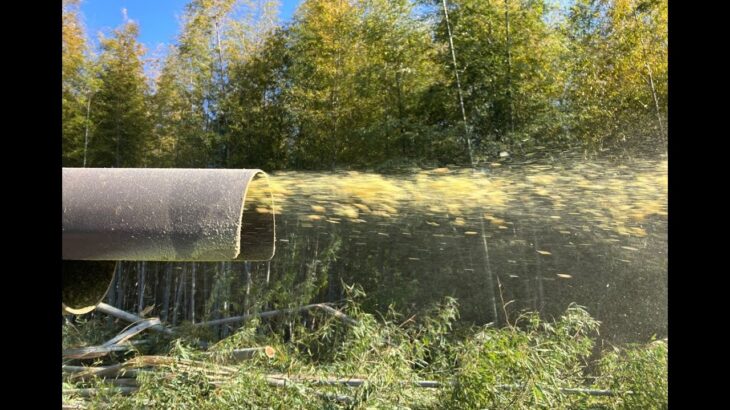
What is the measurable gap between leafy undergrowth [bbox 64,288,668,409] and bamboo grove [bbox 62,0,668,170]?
4.40ft

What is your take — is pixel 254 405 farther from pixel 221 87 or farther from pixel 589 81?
pixel 589 81

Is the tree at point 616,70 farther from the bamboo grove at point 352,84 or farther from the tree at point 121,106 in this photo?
the tree at point 121,106

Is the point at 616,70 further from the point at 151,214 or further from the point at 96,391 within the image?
the point at 96,391

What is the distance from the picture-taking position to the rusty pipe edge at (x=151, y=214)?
1.03 meters

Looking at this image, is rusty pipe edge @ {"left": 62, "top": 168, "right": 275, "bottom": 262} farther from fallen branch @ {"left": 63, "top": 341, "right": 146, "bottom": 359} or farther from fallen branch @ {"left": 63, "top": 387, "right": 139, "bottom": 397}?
fallen branch @ {"left": 63, "top": 341, "right": 146, "bottom": 359}

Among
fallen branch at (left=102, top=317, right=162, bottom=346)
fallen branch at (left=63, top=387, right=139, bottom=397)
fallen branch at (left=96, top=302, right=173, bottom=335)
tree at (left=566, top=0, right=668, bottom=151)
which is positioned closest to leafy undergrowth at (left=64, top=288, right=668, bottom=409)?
fallen branch at (left=63, top=387, right=139, bottom=397)

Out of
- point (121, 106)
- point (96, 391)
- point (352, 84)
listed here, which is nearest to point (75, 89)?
point (121, 106)

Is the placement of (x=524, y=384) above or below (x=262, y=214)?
below

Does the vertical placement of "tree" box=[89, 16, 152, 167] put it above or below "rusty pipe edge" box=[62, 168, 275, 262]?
above

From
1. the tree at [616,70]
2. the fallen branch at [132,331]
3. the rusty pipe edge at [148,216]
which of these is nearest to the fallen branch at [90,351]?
the fallen branch at [132,331]

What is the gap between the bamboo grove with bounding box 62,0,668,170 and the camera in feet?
12.1
